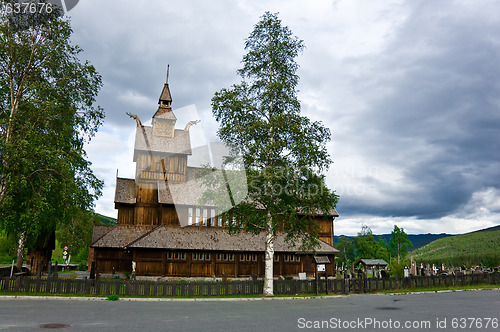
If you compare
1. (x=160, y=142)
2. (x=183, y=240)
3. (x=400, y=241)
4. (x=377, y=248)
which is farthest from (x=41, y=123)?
(x=377, y=248)

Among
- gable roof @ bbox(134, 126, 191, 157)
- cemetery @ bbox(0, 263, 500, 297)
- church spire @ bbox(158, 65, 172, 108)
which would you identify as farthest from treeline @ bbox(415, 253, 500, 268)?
church spire @ bbox(158, 65, 172, 108)

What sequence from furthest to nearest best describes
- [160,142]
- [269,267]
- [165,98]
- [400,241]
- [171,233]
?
[400,241], [165,98], [160,142], [171,233], [269,267]

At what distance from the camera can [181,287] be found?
23953 millimetres

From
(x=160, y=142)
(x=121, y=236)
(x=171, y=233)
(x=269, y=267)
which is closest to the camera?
(x=269, y=267)

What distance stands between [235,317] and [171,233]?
26812mm

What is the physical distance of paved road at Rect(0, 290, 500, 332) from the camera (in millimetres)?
12906

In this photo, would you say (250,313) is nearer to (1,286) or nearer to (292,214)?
(292,214)

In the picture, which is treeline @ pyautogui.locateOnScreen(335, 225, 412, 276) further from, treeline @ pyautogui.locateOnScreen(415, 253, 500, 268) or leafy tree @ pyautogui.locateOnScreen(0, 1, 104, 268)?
leafy tree @ pyautogui.locateOnScreen(0, 1, 104, 268)

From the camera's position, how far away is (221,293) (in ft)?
81.0

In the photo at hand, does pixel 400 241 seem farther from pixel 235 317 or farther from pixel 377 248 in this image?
pixel 235 317

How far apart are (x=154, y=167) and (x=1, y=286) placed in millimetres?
25847

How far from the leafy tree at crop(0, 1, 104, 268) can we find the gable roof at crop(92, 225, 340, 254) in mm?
12464

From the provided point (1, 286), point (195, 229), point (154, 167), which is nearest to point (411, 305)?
point (1, 286)

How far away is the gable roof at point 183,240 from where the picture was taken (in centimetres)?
3908
